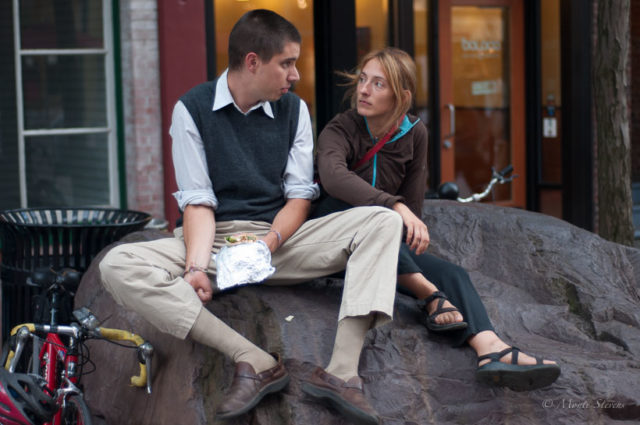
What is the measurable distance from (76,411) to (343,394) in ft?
3.84

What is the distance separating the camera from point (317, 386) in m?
3.77

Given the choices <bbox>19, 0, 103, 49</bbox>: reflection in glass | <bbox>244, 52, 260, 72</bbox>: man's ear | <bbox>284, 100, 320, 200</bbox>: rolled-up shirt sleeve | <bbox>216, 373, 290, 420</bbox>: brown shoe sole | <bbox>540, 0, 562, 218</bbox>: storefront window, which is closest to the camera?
<bbox>216, 373, 290, 420</bbox>: brown shoe sole

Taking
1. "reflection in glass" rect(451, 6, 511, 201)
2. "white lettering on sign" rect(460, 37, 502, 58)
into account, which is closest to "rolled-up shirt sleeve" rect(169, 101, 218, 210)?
"reflection in glass" rect(451, 6, 511, 201)

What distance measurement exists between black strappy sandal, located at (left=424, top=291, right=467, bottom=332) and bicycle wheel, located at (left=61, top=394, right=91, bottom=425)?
4.86 ft

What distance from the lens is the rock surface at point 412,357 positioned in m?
4.00

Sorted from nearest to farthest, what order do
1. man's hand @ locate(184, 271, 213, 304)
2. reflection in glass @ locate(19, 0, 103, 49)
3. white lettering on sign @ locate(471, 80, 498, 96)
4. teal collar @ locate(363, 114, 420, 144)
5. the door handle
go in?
man's hand @ locate(184, 271, 213, 304)
teal collar @ locate(363, 114, 420, 144)
reflection in glass @ locate(19, 0, 103, 49)
the door handle
white lettering on sign @ locate(471, 80, 498, 96)

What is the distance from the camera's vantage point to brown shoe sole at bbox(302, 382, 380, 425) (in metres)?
3.68

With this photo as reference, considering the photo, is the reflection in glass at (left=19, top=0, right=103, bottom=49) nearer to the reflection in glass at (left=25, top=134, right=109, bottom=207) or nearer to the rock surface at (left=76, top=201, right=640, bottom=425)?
the reflection in glass at (left=25, top=134, right=109, bottom=207)

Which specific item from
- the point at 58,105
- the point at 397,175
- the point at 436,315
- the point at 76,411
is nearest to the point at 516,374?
the point at 436,315

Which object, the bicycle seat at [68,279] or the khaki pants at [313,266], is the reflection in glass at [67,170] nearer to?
the bicycle seat at [68,279]

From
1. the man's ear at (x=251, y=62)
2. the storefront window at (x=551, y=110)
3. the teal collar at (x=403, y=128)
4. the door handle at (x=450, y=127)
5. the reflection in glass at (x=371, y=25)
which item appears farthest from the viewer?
the storefront window at (x=551, y=110)

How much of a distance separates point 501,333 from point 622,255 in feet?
4.17

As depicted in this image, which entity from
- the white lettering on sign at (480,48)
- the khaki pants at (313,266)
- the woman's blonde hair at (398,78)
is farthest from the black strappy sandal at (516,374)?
the white lettering on sign at (480,48)

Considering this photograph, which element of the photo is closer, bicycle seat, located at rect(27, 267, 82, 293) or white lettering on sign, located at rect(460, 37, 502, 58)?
bicycle seat, located at rect(27, 267, 82, 293)
